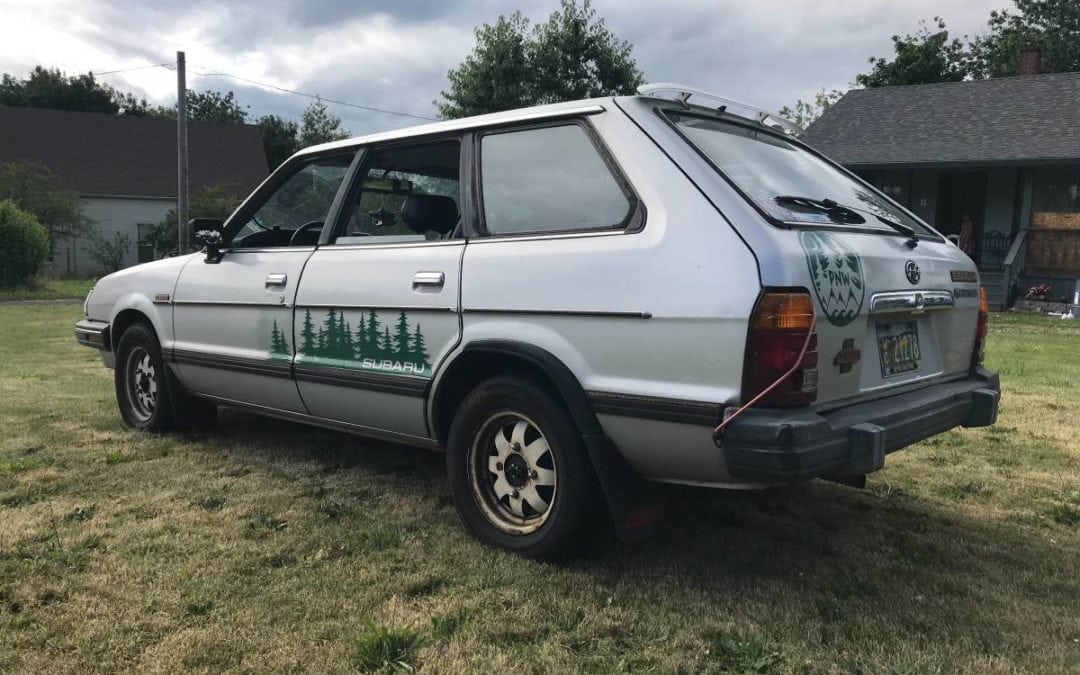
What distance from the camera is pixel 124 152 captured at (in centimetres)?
3459

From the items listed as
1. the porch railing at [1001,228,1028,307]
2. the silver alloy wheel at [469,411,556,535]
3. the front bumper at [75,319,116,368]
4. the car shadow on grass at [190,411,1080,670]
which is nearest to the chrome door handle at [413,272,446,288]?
the silver alloy wheel at [469,411,556,535]

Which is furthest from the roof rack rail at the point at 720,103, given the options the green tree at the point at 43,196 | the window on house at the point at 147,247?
the window on house at the point at 147,247

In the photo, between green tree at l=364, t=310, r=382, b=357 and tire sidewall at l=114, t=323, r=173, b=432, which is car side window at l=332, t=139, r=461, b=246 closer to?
green tree at l=364, t=310, r=382, b=357

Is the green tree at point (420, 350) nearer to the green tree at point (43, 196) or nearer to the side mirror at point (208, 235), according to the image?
the side mirror at point (208, 235)

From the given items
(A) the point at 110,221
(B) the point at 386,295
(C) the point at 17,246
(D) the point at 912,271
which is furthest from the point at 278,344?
(A) the point at 110,221

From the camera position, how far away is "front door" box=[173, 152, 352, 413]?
4.15 metres

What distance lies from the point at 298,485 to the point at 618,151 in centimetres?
238

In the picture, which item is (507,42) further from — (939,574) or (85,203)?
(939,574)

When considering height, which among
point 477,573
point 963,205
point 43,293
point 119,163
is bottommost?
point 477,573

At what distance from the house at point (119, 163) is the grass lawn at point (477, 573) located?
97.1 feet

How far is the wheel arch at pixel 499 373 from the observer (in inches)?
114

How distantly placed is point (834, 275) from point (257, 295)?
9.53ft

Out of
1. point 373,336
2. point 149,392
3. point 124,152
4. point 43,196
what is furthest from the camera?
point 124,152

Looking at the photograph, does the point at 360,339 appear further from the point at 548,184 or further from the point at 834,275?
the point at 834,275
